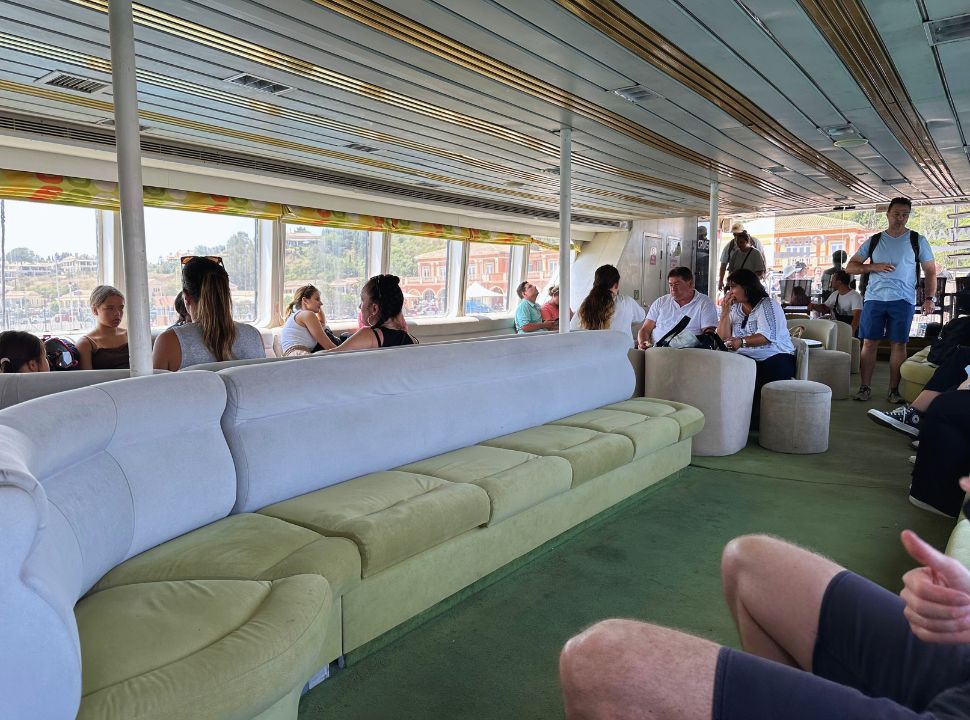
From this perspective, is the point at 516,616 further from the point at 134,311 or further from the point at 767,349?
the point at 767,349

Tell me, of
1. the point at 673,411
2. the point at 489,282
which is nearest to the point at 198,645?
the point at 673,411

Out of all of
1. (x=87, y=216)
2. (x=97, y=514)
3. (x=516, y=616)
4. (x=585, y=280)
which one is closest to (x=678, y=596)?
(x=516, y=616)

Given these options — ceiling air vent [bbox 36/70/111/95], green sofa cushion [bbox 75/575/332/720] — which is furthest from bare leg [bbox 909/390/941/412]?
ceiling air vent [bbox 36/70/111/95]

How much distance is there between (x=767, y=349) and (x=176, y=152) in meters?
5.95

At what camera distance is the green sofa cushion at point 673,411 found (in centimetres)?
466

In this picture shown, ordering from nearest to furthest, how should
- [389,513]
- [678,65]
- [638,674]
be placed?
[638,674]
[389,513]
[678,65]

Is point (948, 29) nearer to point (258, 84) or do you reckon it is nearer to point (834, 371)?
point (834, 371)

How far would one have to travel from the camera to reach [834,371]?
757cm

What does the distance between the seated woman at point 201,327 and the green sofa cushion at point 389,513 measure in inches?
49.1

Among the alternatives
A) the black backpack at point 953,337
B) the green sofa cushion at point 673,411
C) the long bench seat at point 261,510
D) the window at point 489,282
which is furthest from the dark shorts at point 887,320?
the window at point 489,282

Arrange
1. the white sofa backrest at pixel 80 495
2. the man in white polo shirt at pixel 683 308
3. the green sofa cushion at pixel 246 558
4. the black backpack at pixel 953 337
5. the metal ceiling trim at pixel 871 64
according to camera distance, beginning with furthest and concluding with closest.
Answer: the man in white polo shirt at pixel 683 308 < the black backpack at pixel 953 337 < the metal ceiling trim at pixel 871 64 < the green sofa cushion at pixel 246 558 < the white sofa backrest at pixel 80 495

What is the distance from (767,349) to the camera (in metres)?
5.96

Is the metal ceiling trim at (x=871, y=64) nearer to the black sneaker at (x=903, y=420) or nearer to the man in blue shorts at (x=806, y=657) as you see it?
the black sneaker at (x=903, y=420)

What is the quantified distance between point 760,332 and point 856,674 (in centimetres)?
491
